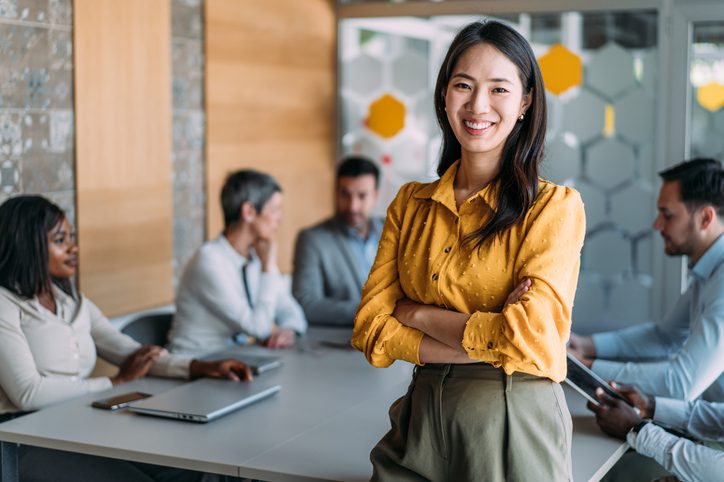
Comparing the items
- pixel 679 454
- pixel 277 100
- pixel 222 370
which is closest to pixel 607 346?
pixel 679 454

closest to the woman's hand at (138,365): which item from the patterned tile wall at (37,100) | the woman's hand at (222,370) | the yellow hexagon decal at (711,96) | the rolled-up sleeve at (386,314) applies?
the woman's hand at (222,370)

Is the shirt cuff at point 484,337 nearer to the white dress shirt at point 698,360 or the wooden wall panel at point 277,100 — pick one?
the white dress shirt at point 698,360

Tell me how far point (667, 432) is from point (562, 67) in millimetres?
3051

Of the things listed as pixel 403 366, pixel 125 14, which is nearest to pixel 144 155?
pixel 125 14

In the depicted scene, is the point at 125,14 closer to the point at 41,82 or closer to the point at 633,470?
the point at 41,82

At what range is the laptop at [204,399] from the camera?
7.91 feet

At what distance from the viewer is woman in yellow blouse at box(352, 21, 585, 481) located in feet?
5.41

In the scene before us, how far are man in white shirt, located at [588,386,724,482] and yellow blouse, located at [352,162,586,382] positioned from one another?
0.70m

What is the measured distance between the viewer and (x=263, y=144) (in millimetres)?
5094

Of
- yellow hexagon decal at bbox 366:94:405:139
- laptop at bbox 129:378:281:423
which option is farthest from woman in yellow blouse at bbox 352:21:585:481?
yellow hexagon decal at bbox 366:94:405:139

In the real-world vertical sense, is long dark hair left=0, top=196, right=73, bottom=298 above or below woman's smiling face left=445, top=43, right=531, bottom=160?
below

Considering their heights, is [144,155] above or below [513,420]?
above

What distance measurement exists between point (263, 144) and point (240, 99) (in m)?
0.30

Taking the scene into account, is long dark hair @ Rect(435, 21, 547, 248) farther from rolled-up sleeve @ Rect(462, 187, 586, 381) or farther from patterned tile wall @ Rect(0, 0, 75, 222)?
patterned tile wall @ Rect(0, 0, 75, 222)
